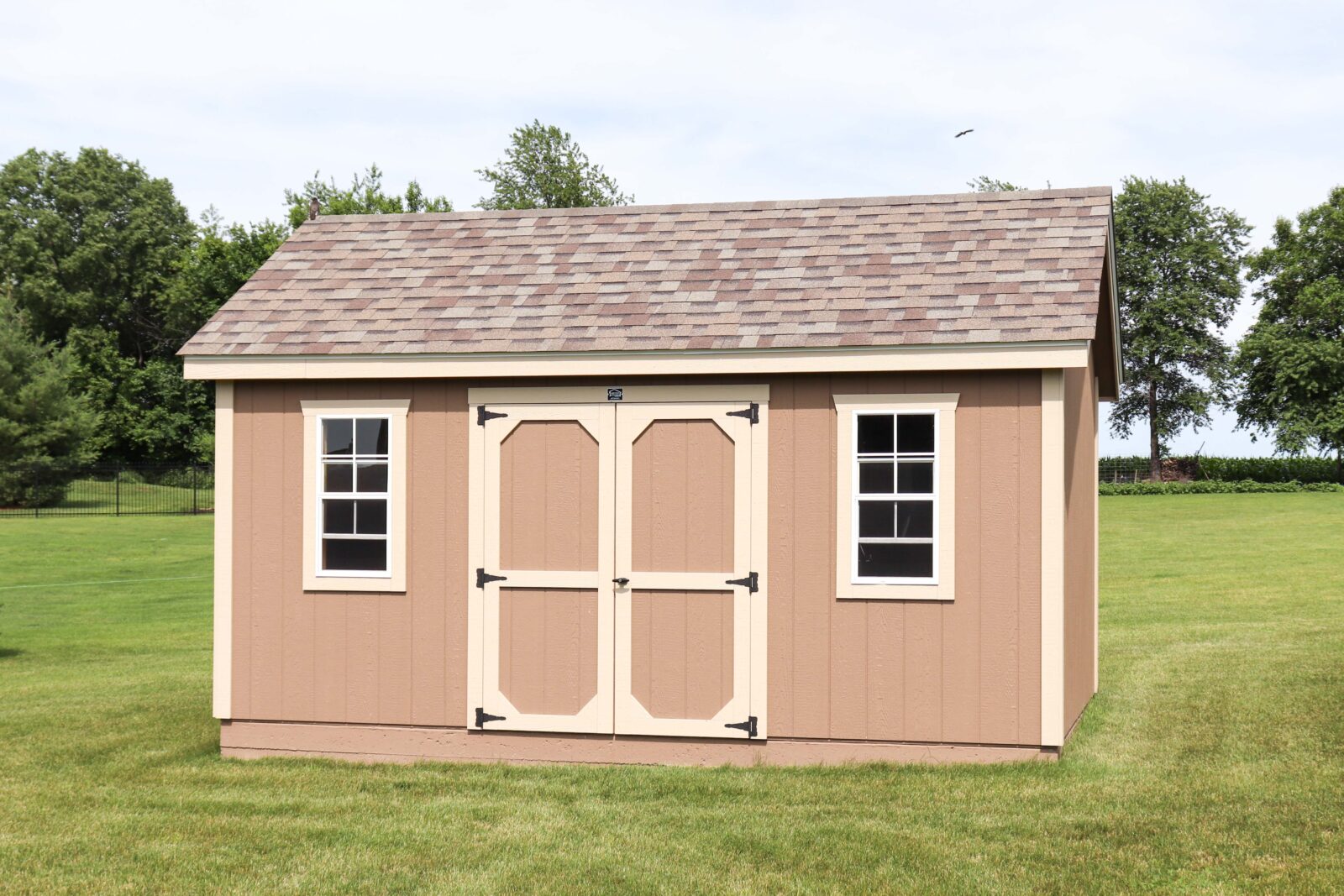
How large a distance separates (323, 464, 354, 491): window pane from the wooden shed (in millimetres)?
22

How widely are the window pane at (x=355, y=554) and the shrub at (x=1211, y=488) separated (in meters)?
→ 38.4

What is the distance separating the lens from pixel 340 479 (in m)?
10.2

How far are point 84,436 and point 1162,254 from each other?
4287 centimetres

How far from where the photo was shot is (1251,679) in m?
13.0

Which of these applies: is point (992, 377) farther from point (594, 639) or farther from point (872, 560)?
point (594, 639)

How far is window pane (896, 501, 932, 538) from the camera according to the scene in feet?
30.9

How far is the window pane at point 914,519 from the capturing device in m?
9.41

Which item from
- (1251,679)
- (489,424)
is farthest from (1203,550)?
(489,424)

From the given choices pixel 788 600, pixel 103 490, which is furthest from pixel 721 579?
pixel 103 490

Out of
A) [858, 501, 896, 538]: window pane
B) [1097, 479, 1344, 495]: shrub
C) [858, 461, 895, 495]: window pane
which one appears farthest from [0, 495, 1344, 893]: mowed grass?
→ [1097, 479, 1344, 495]: shrub

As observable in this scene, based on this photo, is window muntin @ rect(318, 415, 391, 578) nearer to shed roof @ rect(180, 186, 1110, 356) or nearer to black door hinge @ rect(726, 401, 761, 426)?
shed roof @ rect(180, 186, 1110, 356)

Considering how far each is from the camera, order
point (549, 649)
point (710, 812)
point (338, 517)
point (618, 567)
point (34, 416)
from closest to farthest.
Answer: point (710, 812), point (618, 567), point (549, 649), point (338, 517), point (34, 416)

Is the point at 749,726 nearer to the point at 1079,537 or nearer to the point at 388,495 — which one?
the point at 388,495

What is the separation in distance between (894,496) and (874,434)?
0.44 meters
